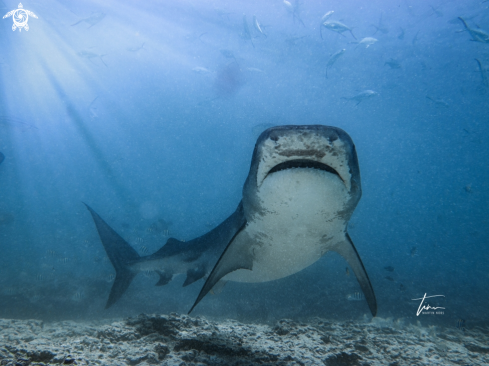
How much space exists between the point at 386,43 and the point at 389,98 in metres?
24.2

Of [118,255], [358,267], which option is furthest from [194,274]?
[358,267]

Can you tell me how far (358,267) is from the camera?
3.53 m

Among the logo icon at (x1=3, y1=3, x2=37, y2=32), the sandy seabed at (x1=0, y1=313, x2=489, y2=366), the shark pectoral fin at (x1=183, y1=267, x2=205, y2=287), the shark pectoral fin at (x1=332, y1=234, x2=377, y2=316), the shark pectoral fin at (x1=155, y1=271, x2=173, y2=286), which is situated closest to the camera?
the sandy seabed at (x1=0, y1=313, x2=489, y2=366)

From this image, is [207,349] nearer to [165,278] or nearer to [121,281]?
[165,278]

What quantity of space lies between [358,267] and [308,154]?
257 cm

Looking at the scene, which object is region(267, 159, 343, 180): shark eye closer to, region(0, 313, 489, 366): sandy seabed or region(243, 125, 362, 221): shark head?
region(243, 125, 362, 221): shark head

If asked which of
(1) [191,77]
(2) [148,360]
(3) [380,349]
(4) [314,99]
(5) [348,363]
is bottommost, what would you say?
(3) [380,349]

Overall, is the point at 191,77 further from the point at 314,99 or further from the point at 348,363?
the point at 348,363

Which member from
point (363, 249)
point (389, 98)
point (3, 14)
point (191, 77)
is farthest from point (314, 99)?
point (3, 14)

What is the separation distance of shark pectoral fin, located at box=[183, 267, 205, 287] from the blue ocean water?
168 inches

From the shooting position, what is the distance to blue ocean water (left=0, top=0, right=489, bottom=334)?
10.0 m

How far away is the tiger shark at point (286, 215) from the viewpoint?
76.4 inches

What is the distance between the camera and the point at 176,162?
87250 millimetres

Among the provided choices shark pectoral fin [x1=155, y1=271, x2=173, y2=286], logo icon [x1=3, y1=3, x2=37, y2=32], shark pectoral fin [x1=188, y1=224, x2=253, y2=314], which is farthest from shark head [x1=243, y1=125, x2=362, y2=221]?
logo icon [x1=3, y1=3, x2=37, y2=32]
